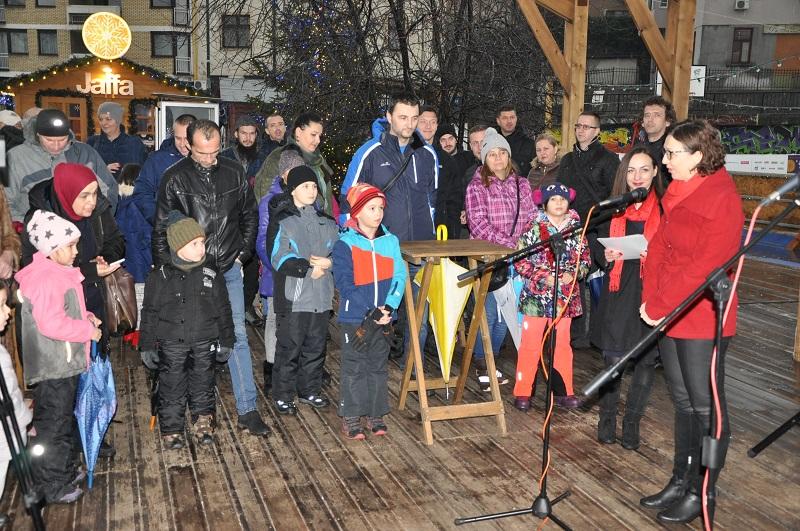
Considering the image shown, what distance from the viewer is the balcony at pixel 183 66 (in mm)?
32812

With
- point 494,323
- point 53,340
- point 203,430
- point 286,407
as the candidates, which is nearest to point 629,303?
point 494,323

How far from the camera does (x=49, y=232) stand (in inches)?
149

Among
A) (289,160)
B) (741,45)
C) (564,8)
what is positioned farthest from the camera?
(741,45)

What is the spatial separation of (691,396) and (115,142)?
243 inches

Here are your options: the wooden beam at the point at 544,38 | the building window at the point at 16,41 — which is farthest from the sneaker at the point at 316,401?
the building window at the point at 16,41

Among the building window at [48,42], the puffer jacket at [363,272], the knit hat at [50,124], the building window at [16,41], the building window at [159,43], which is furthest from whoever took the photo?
the building window at [16,41]

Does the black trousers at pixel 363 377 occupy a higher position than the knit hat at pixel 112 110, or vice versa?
the knit hat at pixel 112 110

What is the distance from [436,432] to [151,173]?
287 centimetres

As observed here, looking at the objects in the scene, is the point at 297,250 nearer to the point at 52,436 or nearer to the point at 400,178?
the point at 400,178

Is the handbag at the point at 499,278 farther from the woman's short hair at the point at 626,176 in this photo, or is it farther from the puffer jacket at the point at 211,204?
the puffer jacket at the point at 211,204

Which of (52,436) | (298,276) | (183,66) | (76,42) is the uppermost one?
(76,42)

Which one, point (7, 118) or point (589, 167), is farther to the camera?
point (7, 118)

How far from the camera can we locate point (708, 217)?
11.0 feet

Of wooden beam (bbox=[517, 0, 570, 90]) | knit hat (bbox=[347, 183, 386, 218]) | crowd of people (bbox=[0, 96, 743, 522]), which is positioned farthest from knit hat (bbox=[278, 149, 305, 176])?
wooden beam (bbox=[517, 0, 570, 90])
